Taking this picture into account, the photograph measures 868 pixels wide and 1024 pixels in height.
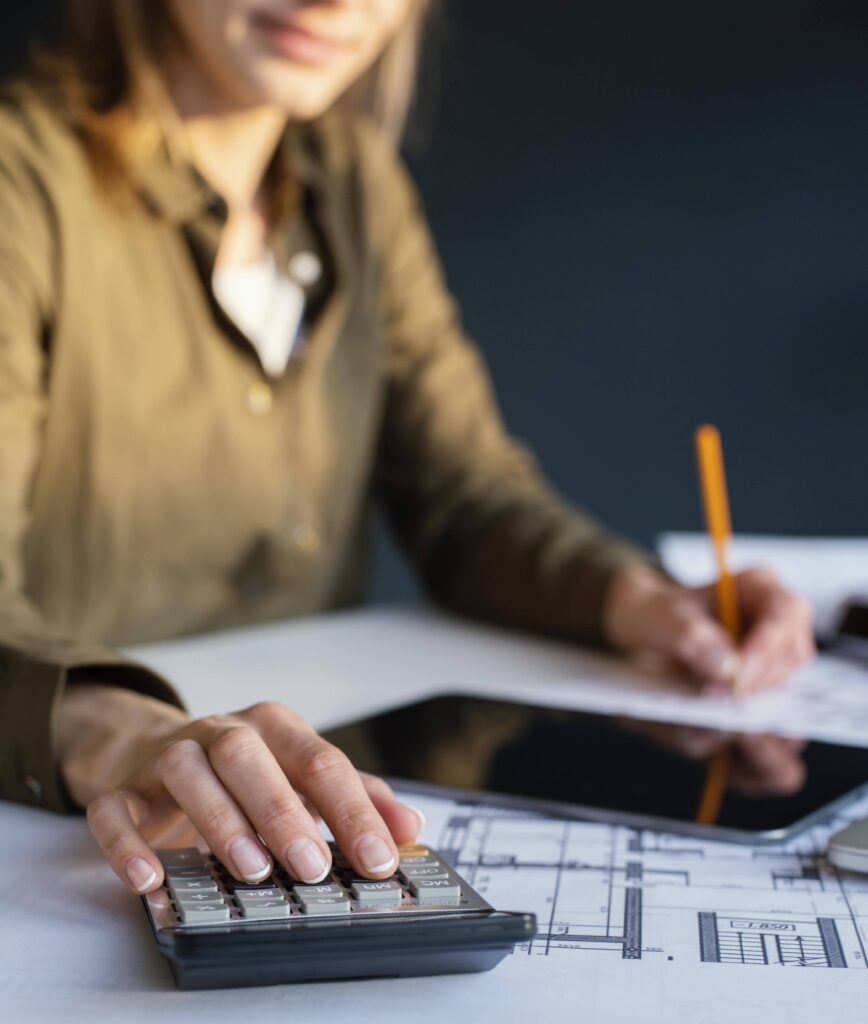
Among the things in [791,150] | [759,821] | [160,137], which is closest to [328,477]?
[160,137]

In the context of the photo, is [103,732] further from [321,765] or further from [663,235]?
[663,235]

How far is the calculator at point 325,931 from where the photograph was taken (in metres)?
0.42

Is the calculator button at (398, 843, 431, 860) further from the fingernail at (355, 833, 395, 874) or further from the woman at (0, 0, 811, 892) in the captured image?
the woman at (0, 0, 811, 892)

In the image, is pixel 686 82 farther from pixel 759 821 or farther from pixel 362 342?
pixel 759 821

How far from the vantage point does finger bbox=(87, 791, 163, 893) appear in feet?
1.56

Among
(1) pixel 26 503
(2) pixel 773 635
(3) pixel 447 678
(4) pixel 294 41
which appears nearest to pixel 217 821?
(3) pixel 447 678

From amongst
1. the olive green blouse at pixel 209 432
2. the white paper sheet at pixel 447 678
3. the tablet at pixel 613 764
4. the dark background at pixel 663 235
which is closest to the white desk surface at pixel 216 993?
the tablet at pixel 613 764

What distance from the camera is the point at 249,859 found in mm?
482

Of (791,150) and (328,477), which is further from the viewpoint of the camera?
(791,150)

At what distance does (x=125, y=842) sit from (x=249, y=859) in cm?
6

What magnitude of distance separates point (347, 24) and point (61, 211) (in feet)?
1.04

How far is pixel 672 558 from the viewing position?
5.02ft

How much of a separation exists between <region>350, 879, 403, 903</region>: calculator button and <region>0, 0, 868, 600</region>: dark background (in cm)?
253

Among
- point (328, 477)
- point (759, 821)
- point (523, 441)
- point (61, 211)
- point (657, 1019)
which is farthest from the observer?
point (523, 441)
